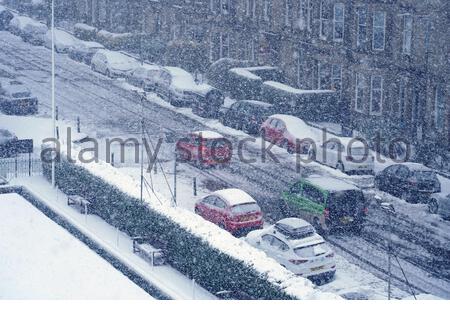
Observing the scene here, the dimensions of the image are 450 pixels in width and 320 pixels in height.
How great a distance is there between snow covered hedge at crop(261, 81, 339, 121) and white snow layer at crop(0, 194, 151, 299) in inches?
624

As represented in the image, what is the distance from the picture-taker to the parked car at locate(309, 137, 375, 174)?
28638 mm

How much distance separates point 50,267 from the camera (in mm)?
20281

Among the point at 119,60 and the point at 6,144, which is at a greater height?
the point at 119,60

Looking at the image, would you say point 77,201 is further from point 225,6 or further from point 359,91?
point 225,6

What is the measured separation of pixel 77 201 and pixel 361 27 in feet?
52.2

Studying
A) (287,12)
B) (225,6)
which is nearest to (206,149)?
(287,12)

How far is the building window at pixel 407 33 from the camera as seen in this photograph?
33188 millimetres

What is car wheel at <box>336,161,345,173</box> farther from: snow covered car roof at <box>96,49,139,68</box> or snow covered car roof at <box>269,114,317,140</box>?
snow covered car roof at <box>96,49,139,68</box>

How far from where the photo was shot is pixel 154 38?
4838 cm

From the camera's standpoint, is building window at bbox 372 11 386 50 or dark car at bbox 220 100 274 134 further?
building window at bbox 372 11 386 50

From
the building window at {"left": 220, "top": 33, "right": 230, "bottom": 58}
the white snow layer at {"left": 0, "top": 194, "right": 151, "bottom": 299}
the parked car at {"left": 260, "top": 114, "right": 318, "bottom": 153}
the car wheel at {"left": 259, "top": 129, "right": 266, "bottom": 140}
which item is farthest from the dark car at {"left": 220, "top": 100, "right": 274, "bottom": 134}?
the white snow layer at {"left": 0, "top": 194, "right": 151, "bottom": 299}

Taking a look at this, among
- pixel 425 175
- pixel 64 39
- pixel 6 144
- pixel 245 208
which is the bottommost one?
pixel 245 208

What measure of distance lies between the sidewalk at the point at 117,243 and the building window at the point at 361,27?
48.2 feet
